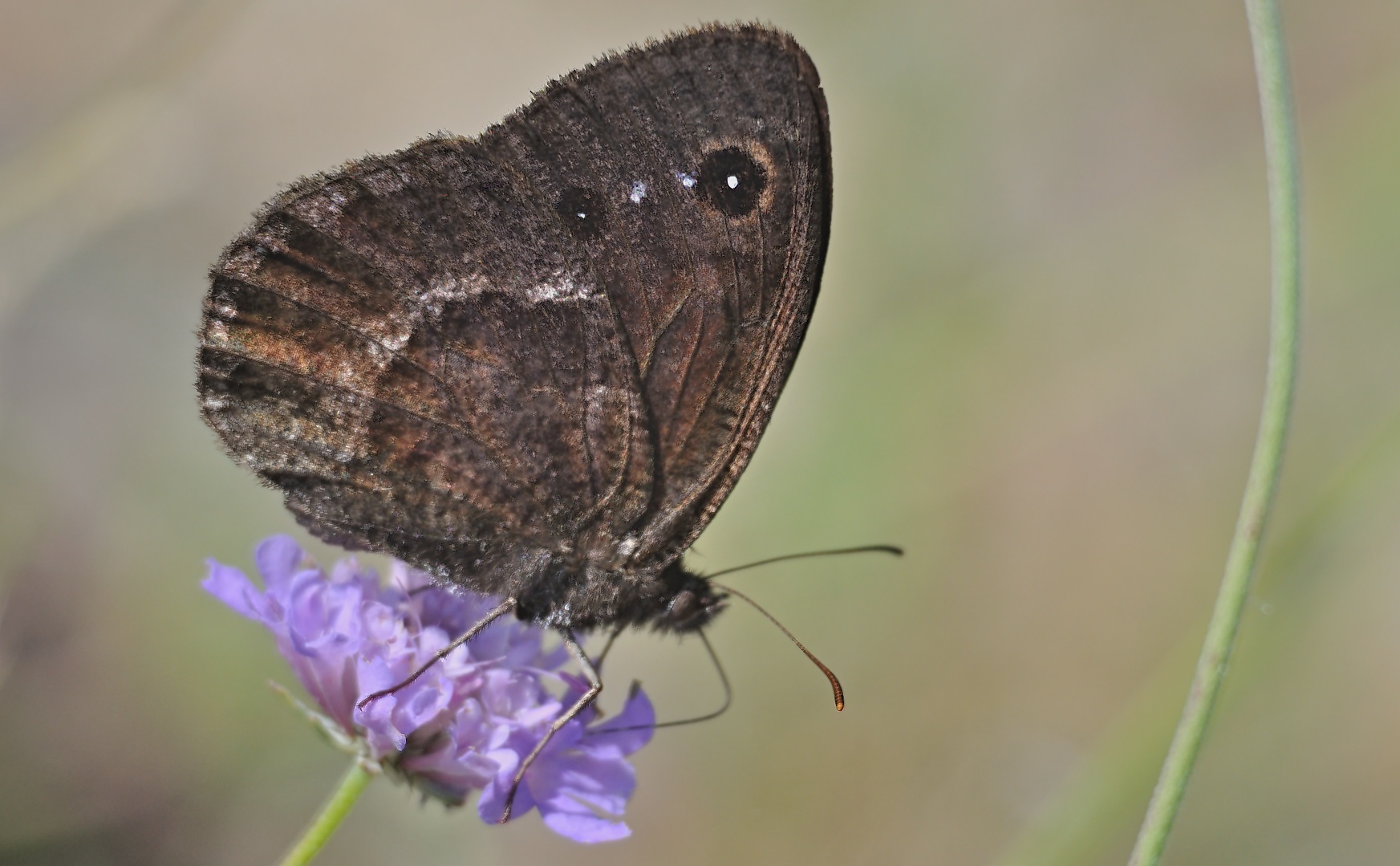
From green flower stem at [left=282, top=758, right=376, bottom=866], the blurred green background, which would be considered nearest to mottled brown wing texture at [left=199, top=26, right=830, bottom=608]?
green flower stem at [left=282, top=758, right=376, bottom=866]

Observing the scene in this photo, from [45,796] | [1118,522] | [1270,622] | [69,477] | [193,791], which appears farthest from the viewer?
[1118,522]

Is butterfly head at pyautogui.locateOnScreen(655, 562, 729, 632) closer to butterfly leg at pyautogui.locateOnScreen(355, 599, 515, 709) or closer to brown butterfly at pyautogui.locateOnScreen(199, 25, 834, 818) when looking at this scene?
brown butterfly at pyautogui.locateOnScreen(199, 25, 834, 818)

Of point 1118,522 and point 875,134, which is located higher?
point 875,134

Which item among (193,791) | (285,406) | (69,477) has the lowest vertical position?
(193,791)

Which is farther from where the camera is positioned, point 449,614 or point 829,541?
point 829,541

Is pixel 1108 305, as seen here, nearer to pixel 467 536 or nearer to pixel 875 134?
pixel 875 134

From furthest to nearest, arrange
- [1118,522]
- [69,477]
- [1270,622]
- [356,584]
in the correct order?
[1118,522]
[69,477]
[1270,622]
[356,584]

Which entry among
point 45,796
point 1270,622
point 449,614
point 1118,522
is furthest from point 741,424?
point 1118,522
